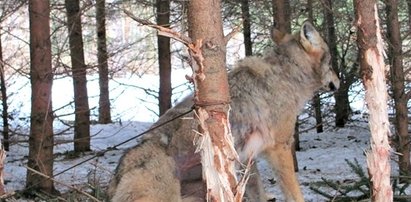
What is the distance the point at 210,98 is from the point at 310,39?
3.52m

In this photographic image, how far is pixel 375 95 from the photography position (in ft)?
19.7

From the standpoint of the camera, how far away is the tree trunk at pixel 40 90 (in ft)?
33.2

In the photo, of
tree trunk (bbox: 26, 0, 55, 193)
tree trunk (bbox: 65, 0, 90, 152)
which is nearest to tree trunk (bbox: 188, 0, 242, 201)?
tree trunk (bbox: 26, 0, 55, 193)

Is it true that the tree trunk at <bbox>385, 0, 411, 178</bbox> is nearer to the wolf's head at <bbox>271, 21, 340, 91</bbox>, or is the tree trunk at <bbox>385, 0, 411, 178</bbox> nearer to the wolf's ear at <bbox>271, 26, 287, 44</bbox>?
the wolf's head at <bbox>271, 21, 340, 91</bbox>

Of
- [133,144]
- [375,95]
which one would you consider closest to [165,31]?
[375,95]

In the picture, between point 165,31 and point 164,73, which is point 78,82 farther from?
point 165,31

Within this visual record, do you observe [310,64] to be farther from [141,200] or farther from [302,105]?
[141,200]

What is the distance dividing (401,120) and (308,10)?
20.9ft

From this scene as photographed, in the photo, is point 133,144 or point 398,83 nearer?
point 398,83

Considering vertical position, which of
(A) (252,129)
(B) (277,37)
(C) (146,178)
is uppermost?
(B) (277,37)

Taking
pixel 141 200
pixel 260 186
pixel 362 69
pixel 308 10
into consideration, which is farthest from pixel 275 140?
pixel 308 10

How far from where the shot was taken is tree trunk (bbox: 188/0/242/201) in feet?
14.7

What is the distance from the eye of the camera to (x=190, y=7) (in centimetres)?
455

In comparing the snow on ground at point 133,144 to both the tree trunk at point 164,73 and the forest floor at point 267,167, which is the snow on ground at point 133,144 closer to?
the forest floor at point 267,167
